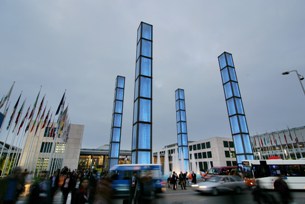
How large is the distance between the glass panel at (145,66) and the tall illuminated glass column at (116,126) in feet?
43.7

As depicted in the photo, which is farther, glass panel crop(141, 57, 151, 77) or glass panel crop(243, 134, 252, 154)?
glass panel crop(243, 134, 252, 154)

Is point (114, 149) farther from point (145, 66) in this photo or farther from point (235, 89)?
point (235, 89)

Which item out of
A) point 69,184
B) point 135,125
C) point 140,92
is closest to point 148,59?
point 140,92

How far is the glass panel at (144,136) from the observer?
691 inches

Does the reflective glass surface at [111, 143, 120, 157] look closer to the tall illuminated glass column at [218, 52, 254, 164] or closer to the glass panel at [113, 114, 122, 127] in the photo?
the glass panel at [113, 114, 122, 127]

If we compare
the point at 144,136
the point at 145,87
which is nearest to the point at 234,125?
the point at 144,136

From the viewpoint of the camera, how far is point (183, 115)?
1502 inches

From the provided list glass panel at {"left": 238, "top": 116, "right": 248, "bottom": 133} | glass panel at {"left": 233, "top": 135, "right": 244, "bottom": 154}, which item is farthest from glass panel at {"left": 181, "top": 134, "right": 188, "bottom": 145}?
glass panel at {"left": 238, "top": 116, "right": 248, "bottom": 133}

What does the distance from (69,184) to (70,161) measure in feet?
133

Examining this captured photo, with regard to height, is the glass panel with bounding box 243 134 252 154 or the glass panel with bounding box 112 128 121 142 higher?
the glass panel with bounding box 112 128 121 142

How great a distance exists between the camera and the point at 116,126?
3133cm

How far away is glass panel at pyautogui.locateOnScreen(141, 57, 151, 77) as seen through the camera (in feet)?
67.8

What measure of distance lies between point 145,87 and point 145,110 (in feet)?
9.29

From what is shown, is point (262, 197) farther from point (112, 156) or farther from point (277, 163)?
point (112, 156)
